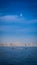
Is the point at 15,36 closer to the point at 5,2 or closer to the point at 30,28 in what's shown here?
the point at 30,28

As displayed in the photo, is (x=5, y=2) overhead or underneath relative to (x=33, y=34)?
overhead

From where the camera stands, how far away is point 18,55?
1.77m

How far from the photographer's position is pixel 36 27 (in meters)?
1.79

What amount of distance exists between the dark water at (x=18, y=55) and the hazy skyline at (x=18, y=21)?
124mm

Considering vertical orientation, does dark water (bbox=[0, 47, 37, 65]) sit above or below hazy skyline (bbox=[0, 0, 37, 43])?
below

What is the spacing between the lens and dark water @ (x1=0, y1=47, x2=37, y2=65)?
5.80 feet

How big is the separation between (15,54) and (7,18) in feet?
1.69

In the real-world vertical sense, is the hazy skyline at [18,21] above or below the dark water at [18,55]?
above

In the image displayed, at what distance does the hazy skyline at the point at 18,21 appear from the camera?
1793 millimetres

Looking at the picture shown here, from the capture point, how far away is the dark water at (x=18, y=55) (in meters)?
1.77

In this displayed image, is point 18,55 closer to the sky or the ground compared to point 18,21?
closer to the ground

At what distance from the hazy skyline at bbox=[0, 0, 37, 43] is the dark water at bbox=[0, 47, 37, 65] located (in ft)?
0.41

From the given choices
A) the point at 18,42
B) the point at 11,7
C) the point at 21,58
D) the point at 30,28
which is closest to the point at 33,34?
the point at 30,28

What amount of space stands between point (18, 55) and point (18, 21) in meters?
0.47
